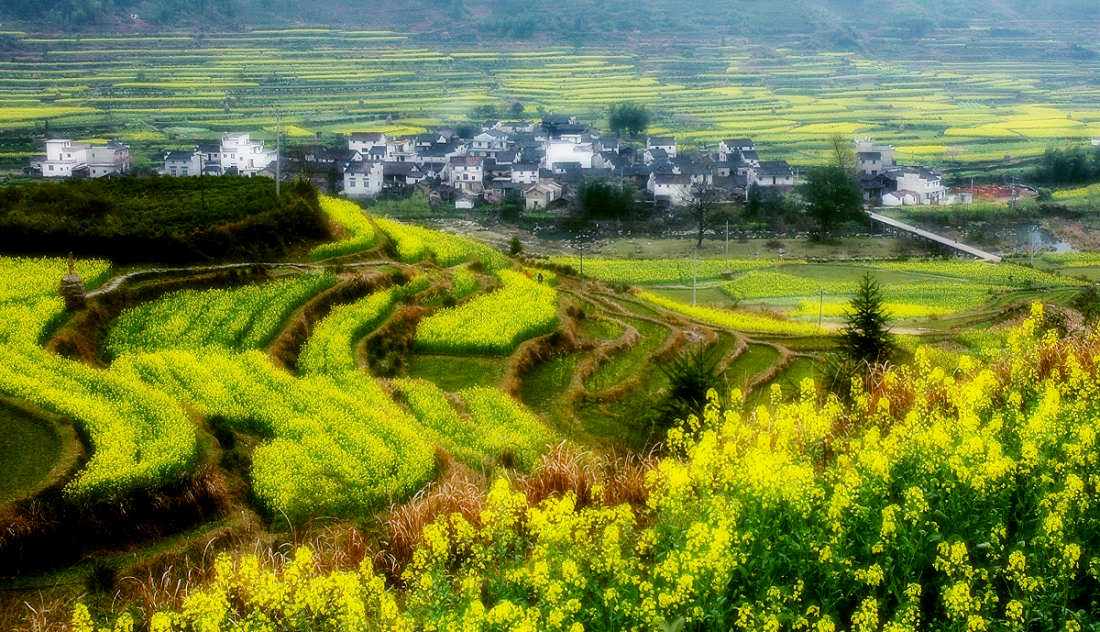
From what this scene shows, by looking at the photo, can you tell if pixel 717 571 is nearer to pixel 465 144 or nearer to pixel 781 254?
pixel 781 254

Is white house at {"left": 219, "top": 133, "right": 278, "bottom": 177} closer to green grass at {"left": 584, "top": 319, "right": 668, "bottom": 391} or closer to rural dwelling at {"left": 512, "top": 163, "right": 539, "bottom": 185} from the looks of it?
rural dwelling at {"left": 512, "top": 163, "right": 539, "bottom": 185}

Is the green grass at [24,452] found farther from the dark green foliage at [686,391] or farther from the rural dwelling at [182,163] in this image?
the rural dwelling at [182,163]

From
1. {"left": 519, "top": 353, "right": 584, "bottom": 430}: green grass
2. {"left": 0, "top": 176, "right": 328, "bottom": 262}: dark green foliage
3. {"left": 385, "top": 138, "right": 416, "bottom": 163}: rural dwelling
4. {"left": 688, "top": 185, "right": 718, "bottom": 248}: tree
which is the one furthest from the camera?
{"left": 385, "top": 138, "right": 416, "bottom": 163}: rural dwelling

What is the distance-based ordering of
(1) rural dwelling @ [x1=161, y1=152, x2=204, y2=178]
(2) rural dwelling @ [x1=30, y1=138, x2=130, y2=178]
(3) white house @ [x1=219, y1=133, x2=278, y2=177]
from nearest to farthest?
(2) rural dwelling @ [x1=30, y1=138, x2=130, y2=178]
(1) rural dwelling @ [x1=161, y1=152, x2=204, y2=178]
(3) white house @ [x1=219, y1=133, x2=278, y2=177]

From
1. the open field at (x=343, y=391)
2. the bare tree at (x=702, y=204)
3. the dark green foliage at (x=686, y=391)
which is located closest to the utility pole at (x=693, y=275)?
the bare tree at (x=702, y=204)

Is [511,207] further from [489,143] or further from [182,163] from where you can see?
[182,163]

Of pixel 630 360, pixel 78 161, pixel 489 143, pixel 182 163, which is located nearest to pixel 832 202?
pixel 489 143

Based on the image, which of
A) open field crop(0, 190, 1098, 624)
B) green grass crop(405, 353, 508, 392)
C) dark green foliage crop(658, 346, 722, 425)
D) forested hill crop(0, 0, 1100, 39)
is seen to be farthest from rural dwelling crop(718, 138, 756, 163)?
dark green foliage crop(658, 346, 722, 425)
